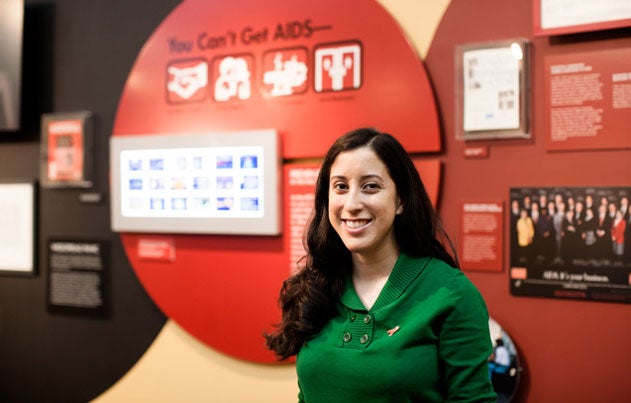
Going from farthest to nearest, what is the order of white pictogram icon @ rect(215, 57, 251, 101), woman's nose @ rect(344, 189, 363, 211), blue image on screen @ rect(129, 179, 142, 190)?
blue image on screen @ rect(129, 179, 142, 190) < white pictogram icon @ rect(215, 57, 251, 101) < woman's nose @ rect(344, 189, 363, 211)

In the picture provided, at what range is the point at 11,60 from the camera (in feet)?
10.8

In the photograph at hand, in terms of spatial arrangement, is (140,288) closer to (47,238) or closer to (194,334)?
(194,334)

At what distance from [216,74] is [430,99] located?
1.00 m

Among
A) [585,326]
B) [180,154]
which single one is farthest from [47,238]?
[585,326]

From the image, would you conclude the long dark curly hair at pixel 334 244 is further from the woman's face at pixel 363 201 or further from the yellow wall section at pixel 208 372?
the yellow wall section at pixel 208 372

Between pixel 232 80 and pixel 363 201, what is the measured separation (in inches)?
60.3

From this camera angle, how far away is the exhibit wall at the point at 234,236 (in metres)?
2.16

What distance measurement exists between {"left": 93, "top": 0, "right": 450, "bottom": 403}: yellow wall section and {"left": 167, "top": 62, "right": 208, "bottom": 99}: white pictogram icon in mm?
869

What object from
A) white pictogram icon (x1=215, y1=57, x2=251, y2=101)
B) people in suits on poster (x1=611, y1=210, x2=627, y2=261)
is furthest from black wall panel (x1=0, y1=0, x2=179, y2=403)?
people in suits on poster (x1=611, y1=210, x2=627, y2=261)

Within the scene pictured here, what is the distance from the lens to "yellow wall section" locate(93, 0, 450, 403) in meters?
2.49

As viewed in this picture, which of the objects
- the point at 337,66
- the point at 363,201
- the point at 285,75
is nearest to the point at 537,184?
the point at 337,66

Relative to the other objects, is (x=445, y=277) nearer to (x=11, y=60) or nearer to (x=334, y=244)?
(x=334, y=244)

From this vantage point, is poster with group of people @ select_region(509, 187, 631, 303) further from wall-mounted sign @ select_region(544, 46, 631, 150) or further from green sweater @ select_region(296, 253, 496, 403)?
green sweater @ select_region(296, 253, 496, 403)

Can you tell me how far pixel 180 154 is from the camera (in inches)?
113
